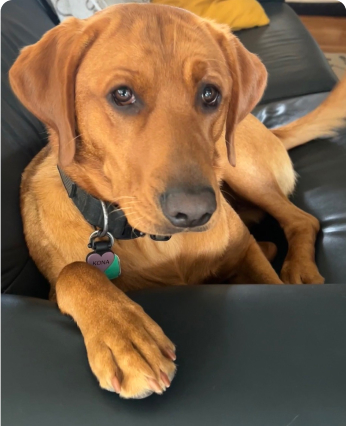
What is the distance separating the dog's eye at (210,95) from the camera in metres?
1.13

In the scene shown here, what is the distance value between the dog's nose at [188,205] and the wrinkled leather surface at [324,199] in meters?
0.67

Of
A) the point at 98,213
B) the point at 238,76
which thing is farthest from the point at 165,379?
the point at 238,76

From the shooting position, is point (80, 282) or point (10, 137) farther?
point (10, 137)

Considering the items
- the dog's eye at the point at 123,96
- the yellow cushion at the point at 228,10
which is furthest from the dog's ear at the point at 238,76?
the yellow cushion at the point at 228,10

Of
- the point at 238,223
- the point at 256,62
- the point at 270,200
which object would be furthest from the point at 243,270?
the point at 256,62

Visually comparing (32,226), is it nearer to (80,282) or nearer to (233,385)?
(80,282)

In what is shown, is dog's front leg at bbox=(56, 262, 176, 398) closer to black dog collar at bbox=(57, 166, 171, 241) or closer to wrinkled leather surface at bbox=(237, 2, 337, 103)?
black dog collar at bbox=(57, 166, 171, 241)

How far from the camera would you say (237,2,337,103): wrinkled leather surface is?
2.43 meters

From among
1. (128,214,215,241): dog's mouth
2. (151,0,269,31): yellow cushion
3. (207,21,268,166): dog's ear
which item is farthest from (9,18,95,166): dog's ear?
(151,0,269,31): yellow cushion

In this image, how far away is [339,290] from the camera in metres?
0.97

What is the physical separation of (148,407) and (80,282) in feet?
1.17

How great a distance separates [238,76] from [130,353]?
0.89 meters

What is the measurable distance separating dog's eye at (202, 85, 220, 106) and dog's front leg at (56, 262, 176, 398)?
1.82 feet

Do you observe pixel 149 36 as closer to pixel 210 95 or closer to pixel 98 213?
pixel 210 95
